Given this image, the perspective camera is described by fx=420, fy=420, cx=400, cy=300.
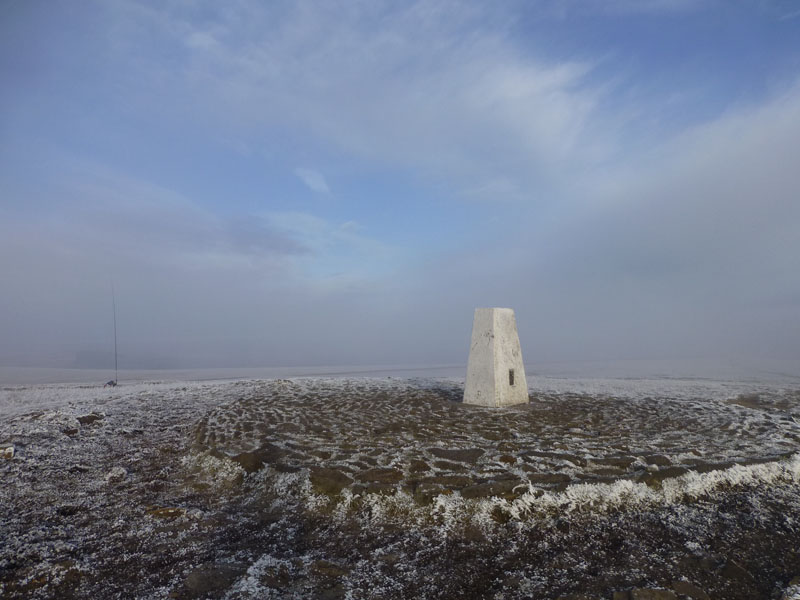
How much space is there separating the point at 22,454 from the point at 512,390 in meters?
11.2

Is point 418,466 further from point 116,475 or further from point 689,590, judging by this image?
point 116,475

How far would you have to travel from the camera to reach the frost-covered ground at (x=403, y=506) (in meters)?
4.00

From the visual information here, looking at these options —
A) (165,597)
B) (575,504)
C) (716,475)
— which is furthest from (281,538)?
(716,475)

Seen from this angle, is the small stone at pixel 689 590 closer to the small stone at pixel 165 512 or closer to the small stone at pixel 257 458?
the small stone at pixel 165 512

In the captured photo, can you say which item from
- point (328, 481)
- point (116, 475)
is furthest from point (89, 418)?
point (328, 481)

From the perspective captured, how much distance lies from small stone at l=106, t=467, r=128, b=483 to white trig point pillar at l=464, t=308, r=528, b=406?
8.39 meters

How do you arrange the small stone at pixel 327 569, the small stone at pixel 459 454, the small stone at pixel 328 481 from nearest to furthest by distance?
the small stone at pixel 327 569 → the small stone at pixel 328 481 → the small stone at pixel 459 454

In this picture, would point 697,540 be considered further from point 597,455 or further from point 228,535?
point 228,535

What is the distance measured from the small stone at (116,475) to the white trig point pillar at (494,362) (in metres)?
8.39

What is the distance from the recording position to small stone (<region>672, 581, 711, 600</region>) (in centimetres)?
367

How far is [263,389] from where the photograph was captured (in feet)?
A: 51.6

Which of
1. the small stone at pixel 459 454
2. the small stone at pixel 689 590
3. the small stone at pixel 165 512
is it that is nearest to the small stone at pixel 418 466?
the small stone at pixel 459 454

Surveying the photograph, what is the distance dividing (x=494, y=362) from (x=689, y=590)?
26.4ft

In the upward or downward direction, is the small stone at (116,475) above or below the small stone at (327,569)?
above
